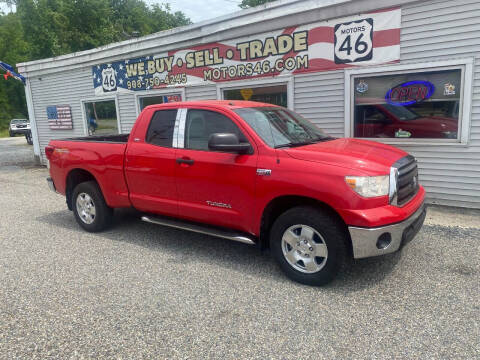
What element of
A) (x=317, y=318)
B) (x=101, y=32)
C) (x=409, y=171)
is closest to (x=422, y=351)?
(x=317, y=318)

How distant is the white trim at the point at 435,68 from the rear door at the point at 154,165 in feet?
12.4

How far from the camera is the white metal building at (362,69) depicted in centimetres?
605

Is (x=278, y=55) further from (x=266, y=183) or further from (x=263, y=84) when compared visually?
(x=266, y=183)

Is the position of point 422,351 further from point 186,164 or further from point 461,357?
point 186,164

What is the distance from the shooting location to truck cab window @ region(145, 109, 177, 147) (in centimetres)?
467

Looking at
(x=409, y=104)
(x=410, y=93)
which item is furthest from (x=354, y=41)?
(x=409, y=104)

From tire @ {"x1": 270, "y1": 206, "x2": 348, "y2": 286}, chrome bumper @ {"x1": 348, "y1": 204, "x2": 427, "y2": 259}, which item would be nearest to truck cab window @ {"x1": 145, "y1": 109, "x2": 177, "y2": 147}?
tire @ {"x1": 270, "y1": 206, "x2": 348, "y2": 286}

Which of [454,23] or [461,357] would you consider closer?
[461,357]

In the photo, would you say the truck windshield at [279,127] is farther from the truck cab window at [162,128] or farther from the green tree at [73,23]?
the green tree at [73,23]

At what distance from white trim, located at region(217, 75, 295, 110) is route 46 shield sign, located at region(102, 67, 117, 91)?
3.99 metres

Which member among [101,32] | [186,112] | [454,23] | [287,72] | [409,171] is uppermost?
[101,32]

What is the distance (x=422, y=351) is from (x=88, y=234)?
4.60 metres

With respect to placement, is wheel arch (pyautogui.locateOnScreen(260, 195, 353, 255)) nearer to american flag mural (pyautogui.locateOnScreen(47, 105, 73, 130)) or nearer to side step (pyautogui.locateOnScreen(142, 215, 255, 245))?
side step (pyautogui.locateOnScreen(142, 215, 255, 245))

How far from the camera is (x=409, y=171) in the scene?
3.85 m
